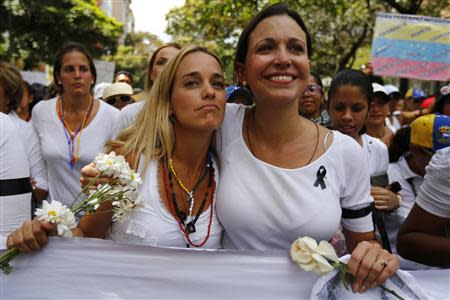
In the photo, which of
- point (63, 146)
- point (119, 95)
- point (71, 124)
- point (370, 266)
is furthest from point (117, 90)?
point (370, 266)

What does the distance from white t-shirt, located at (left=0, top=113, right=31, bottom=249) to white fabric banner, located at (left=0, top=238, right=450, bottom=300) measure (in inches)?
23.7

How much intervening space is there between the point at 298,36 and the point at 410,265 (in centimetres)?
147

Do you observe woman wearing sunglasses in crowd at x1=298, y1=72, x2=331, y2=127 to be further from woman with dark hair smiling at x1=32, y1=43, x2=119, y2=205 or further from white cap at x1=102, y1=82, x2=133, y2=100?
white cap at x1=102, y1=82, x2=133, y2=100

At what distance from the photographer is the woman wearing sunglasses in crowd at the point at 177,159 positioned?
2.48 metres

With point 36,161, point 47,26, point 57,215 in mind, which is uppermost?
point 57,215

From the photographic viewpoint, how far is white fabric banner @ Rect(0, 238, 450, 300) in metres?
2.28

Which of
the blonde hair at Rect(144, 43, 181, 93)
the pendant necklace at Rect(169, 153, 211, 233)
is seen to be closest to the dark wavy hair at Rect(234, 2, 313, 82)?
the pendant necklace at Rect(169, 153, 211, 233)

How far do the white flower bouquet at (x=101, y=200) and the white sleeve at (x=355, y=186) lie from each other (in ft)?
3.12

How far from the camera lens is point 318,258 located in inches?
80.0

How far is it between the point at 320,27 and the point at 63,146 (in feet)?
49.4

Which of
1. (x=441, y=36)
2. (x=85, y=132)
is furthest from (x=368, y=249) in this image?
(x=441, y=36)

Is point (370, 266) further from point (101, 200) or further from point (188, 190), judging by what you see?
point (101, 200)

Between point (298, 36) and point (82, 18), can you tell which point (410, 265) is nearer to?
point (298, 36)

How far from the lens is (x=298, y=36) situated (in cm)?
248
